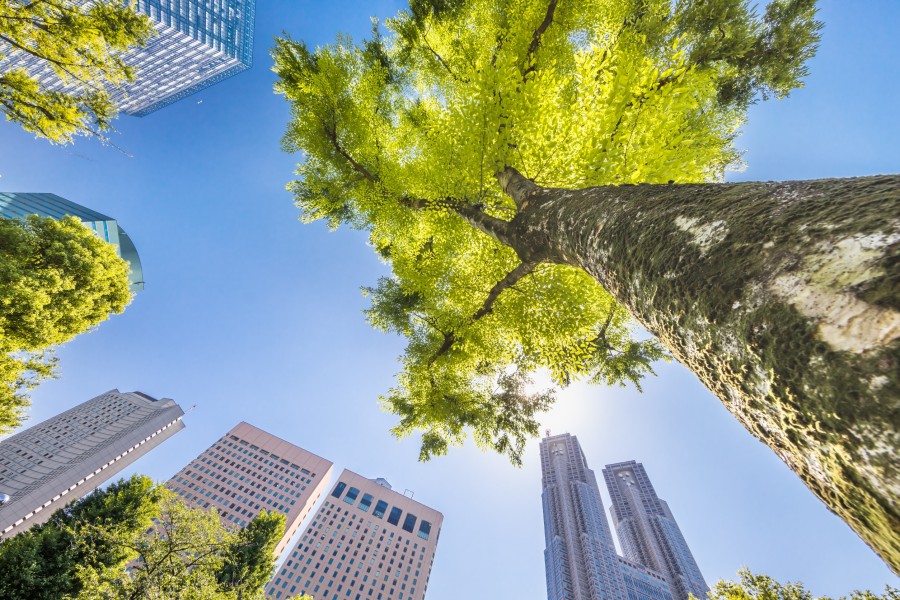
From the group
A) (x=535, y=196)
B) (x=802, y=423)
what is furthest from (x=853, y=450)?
(x=535, y=196)

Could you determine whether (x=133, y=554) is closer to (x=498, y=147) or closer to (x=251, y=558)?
(x=251, y=558)

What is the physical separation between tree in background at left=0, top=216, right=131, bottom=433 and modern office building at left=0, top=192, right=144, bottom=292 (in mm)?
36519

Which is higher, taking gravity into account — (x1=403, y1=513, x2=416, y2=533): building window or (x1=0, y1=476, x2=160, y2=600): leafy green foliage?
(x1=403, y1=513, x2=416, y2=533): building window

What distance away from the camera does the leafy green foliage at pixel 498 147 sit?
17.8 ft

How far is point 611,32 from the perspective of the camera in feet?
25.5

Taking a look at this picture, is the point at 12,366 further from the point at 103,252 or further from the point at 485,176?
the point at 485,176

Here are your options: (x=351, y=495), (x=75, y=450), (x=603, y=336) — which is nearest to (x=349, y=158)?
(x=603, y=336)

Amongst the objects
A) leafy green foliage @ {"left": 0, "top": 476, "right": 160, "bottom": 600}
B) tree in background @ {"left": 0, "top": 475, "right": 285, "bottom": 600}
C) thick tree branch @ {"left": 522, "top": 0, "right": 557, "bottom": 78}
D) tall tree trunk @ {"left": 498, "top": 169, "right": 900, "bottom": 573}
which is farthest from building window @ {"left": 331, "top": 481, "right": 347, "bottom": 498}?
tall tree trunk @ {"left": 498, "top": 169, "right": 900, "bottom": 573}

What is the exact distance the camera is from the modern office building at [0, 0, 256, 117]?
5038 centimetres

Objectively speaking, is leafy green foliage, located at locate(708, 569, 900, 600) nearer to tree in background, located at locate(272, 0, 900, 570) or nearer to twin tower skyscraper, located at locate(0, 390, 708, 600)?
tree in background, located at locate(272, 0, 900, 570)

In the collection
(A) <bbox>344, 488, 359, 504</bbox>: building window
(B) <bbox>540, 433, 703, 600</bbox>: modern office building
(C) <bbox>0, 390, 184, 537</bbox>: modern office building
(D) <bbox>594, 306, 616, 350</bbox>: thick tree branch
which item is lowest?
(D) <bbox>594, 306, 616, 350</bbox>: thick tree branch

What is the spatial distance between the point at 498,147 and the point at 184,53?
272 ft

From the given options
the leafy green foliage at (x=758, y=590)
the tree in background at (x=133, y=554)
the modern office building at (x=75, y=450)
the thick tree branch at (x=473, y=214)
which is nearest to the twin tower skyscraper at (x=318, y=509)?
the modern office building at (x=75, y=450)

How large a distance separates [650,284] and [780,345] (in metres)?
0.82
